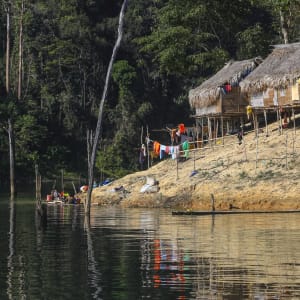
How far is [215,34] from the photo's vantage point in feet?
180

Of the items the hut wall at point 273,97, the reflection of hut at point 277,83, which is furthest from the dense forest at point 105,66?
the hut wall at point 273,97

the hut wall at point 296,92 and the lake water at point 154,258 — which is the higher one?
the hut wall at point 296,92

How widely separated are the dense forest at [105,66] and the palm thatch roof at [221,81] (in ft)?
11.7

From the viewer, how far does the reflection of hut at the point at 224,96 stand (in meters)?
47.9

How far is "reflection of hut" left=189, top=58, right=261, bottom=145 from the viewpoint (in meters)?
47.9

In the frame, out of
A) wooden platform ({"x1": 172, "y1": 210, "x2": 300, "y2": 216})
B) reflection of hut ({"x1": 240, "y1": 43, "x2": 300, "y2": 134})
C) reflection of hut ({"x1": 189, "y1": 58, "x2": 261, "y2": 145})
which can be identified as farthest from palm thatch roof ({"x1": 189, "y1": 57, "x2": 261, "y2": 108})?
wooden platform ({"x1": 172, "y1": 210, "x2": 300, "y2": 216})

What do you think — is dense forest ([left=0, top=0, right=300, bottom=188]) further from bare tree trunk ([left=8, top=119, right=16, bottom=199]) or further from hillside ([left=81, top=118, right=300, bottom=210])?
hillside ([left=81, top=118, right=300, bottom=210])

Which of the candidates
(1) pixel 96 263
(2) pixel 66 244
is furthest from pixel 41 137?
(1) pixel 96 263

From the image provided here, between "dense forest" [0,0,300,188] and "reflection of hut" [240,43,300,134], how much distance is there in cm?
658

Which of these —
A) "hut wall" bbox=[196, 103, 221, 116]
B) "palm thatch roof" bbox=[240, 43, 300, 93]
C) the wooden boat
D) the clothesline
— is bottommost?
the wooden boat

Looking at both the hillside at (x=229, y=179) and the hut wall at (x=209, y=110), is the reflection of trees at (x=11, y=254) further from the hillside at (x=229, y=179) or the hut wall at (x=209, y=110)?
the hut wall at (x=209, y=110)

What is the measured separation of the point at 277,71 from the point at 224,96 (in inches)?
176

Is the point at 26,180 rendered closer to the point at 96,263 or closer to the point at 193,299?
the point at 96,263

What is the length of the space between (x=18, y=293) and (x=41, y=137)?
41542 mm
